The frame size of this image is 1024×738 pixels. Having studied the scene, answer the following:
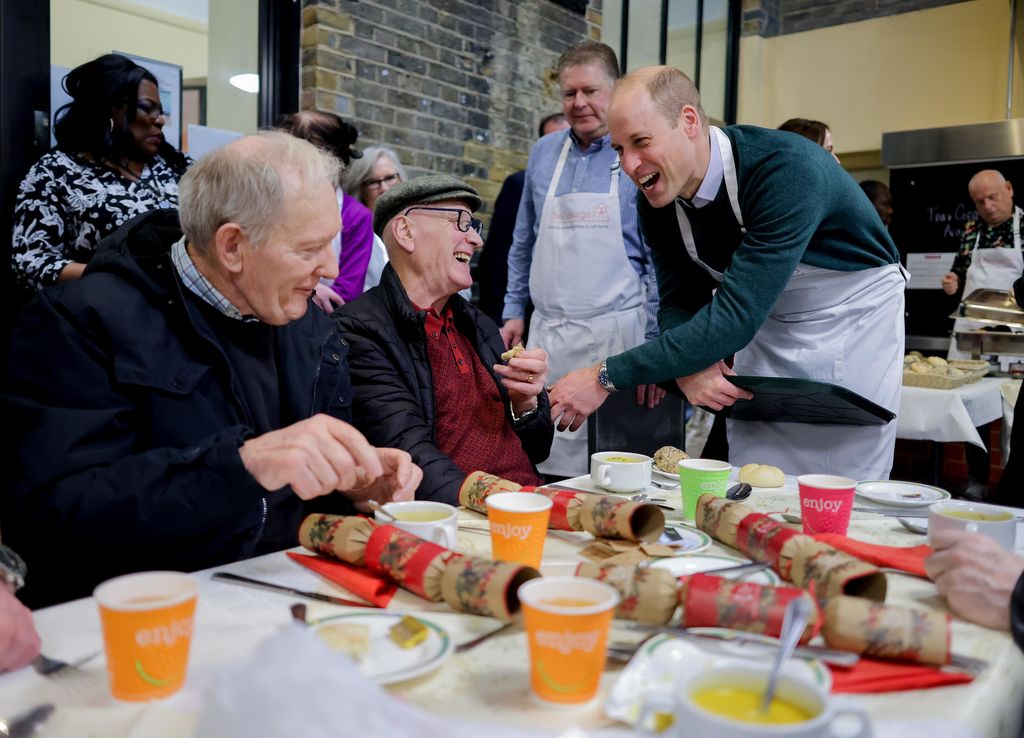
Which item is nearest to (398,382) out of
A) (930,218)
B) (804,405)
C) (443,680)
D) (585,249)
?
(804,405)

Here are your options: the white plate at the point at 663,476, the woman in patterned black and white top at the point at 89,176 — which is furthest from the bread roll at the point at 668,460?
the woman in patterned black and white top at the point at 89,176

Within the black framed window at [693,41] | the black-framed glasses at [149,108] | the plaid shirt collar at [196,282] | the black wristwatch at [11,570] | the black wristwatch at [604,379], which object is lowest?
the black wristwatch at [11,570]

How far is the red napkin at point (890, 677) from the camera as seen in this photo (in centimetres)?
85

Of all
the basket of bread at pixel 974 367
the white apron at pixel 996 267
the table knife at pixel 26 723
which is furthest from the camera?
the white apron at pixel 996 267

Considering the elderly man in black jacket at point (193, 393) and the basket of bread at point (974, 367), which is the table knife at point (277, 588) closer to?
the elderly man in black jacket at point (193, 393)

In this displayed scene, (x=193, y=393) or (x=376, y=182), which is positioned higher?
(x=376, y=182)

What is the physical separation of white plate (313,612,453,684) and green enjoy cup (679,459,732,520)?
674 mm

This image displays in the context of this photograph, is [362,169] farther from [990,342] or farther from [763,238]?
[990,342]

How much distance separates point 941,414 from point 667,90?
2.24 m

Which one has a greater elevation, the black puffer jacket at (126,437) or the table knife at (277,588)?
the black puffer jacket at (126,437)

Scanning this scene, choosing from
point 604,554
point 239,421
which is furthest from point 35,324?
point 604,554

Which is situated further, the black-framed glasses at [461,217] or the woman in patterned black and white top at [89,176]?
the woman in patterned black and white top at [89,176]

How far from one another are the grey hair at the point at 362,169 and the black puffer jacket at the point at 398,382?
165 cm

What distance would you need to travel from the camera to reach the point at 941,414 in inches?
143
